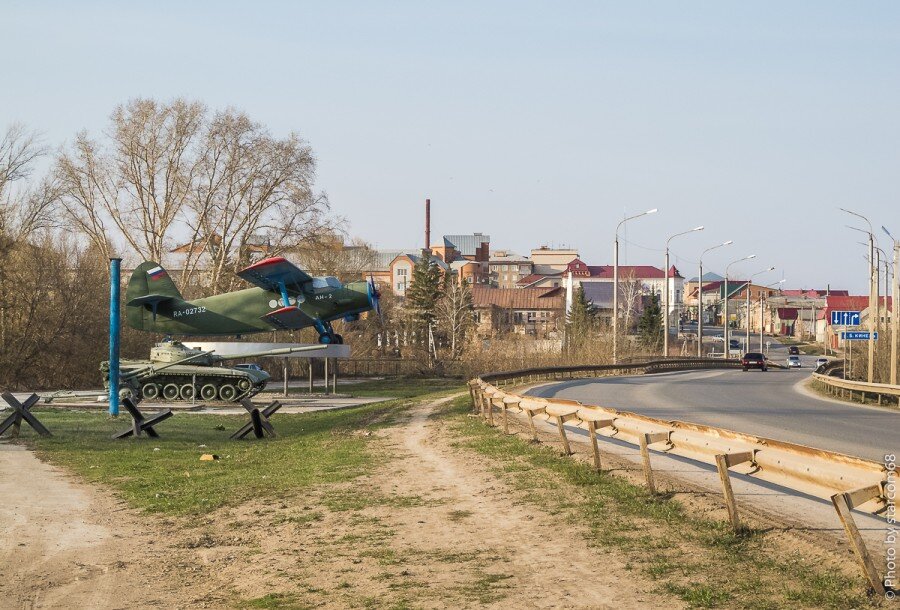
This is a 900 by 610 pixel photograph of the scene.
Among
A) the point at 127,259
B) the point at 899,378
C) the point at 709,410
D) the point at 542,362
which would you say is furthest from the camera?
the point at 127,259

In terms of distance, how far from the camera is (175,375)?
39000mm

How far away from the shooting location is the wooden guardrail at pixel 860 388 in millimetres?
32250

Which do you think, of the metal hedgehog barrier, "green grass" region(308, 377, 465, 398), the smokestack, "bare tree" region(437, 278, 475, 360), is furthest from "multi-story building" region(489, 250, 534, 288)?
the metal hedgehog barrier

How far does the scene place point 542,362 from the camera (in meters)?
64.1

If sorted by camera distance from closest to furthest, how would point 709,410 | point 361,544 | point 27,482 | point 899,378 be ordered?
point 361,544, point 27,482, point 709,410, point 899,378

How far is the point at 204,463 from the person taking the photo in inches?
730

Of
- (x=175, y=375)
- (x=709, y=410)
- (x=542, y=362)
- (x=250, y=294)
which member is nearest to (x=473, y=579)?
(x=709, y=410)

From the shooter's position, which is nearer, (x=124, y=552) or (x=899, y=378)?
(x=124, y=552)

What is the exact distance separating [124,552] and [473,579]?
404cm

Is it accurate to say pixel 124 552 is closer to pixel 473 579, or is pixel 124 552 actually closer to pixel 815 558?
A: pixel 473 579

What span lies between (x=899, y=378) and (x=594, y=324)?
4512cm

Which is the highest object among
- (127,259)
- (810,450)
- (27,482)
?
(127,259)

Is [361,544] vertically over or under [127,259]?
under

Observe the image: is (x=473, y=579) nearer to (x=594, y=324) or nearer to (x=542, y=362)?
(x=542, y=362)
